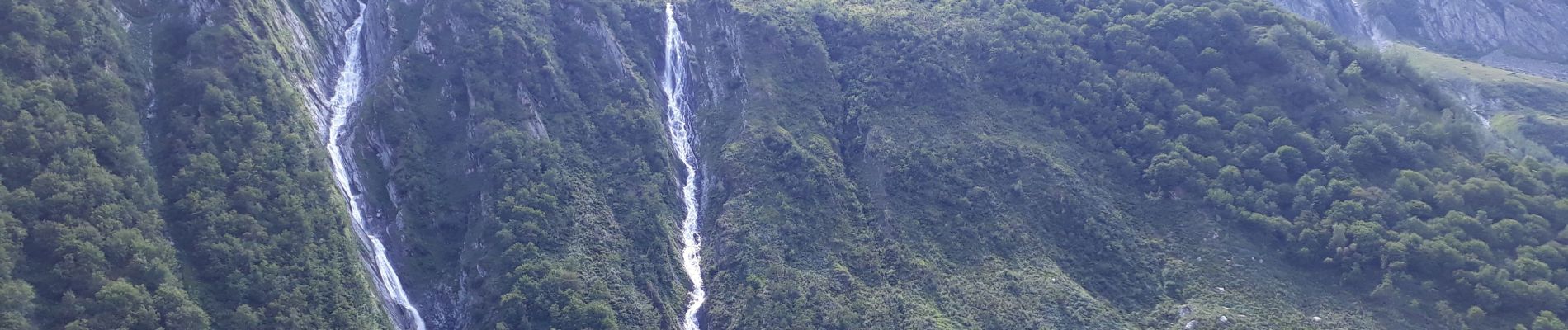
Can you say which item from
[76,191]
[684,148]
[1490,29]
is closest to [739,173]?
[684,148]

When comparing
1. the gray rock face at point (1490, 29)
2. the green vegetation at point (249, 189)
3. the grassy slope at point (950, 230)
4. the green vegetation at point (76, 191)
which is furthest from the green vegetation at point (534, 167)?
the gray rock face at point (1490, 29)

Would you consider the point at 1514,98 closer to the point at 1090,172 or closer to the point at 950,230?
the point at 1090,172

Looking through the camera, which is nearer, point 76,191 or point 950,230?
point 76,191

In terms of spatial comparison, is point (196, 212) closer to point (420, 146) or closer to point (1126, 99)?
point (420, 146)

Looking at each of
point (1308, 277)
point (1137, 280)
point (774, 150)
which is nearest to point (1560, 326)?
point (1308, 277)

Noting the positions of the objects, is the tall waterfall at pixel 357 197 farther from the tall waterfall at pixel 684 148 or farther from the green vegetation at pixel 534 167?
the tall waterfall at pixel 684 148

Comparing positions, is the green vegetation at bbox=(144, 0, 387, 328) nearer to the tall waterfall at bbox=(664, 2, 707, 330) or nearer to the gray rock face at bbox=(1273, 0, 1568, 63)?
the tall waterfall at bbox=(664, 2, 707, 330)

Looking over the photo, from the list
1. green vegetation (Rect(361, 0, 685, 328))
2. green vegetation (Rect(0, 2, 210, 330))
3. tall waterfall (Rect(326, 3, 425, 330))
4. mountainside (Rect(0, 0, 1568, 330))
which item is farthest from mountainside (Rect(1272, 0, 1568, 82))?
green vegetation (Rect(0, 2, 210, 330))
